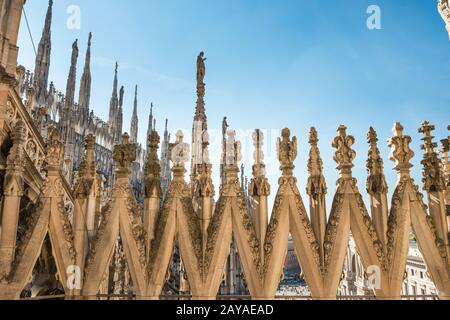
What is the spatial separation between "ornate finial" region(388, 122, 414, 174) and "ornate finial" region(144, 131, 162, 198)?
139 inches

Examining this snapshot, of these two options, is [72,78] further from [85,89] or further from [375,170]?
[375,170]

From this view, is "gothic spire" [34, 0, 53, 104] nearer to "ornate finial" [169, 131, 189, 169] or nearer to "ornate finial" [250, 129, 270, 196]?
"ornate finial" [169, 131, 189, 169]

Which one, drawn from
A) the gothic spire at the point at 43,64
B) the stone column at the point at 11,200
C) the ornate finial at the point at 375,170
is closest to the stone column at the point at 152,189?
the stone column at the point at 11,200

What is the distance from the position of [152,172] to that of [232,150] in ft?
4.13

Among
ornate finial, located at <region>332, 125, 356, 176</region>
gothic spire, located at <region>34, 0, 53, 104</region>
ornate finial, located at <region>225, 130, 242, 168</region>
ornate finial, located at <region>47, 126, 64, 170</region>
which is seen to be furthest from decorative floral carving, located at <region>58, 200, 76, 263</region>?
gothic spire, located at <region>34, 0, 53, 104</region>

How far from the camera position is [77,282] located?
474 cm

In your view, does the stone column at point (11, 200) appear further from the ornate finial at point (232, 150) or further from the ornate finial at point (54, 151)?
the ornate finial at point (232, 150)

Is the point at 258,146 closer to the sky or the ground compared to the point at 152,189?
closer to the sky

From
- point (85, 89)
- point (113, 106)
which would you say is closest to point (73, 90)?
point (85, 89)

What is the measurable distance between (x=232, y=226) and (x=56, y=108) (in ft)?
167

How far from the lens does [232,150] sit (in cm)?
535

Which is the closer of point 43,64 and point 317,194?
point 317,194

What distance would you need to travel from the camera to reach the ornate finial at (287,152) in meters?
5.09
